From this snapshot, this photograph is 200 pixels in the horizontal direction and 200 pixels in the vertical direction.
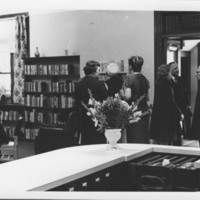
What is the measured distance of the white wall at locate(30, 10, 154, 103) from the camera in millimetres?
9242

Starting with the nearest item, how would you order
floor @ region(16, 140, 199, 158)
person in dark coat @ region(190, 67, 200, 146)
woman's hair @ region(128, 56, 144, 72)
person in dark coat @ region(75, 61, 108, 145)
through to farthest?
person in dark coat @ region(75, 61, 108, 145) → woman's hair @ region(128, 56, 144, 72) → person in dark coat @ region(190, 67, 200, 146) → floor @ region(16, 140, 199, 158)

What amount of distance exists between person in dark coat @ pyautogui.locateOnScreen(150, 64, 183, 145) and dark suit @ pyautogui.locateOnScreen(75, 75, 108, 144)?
1.38m

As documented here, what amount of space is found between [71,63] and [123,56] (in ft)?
4.60

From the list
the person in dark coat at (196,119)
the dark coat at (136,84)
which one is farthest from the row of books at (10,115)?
the person in dark coat at (196,119)

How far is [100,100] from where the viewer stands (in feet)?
17.8

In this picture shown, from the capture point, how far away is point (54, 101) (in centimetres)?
1039

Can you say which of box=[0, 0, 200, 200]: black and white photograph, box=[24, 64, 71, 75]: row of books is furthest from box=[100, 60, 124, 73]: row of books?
box=[24, 64, 71, 75]: row of books

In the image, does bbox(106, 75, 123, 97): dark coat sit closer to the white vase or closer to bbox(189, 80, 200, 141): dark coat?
bbox(189, 80, 200, 141): dark coat

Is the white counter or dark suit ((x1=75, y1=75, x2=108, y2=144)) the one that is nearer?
the white counter

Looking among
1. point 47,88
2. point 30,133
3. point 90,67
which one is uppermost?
point 90,67

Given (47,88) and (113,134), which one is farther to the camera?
(47,88)

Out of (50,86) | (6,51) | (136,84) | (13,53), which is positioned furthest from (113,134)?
(6,51)

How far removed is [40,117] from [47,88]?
71 centimetres

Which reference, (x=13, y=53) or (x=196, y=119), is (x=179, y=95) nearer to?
(x=196, y=119)
